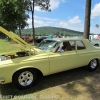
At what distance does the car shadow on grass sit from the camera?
149 inches

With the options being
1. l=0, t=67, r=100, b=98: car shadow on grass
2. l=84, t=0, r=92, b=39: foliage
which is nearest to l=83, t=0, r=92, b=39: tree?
l=84, t=0, r=92, b=39: foliage

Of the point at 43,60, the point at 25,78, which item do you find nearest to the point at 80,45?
the point at 43,60

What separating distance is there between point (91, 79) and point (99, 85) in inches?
20.8

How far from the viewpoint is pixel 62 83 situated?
14.3 ft

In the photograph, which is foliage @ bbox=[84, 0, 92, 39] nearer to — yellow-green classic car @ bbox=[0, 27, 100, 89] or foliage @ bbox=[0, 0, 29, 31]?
yellow-green classic car @ bbox=[0, 27, 100, 89]

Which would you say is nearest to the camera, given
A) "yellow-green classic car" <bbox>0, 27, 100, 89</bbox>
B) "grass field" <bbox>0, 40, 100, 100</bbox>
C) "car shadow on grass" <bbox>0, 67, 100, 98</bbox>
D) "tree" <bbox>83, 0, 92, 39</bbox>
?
"grass field" <bbox>0, 40, 100, 100</bbox>

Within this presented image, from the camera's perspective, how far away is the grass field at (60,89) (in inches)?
136

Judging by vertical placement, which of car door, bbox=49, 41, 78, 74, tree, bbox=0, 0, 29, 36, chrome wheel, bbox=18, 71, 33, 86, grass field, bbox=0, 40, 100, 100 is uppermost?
tree, bbox=0, 0, 29, 36

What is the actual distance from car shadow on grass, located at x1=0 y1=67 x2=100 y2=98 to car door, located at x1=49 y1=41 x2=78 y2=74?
424 mm

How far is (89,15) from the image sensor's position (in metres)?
8.02

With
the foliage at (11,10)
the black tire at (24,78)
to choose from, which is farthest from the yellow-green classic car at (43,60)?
the foliage at (11,10)

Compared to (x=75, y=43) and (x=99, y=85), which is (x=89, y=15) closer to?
(x=75, y=43)

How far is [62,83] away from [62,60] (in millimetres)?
798

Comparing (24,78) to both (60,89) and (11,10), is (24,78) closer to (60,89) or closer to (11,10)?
(60,89)
